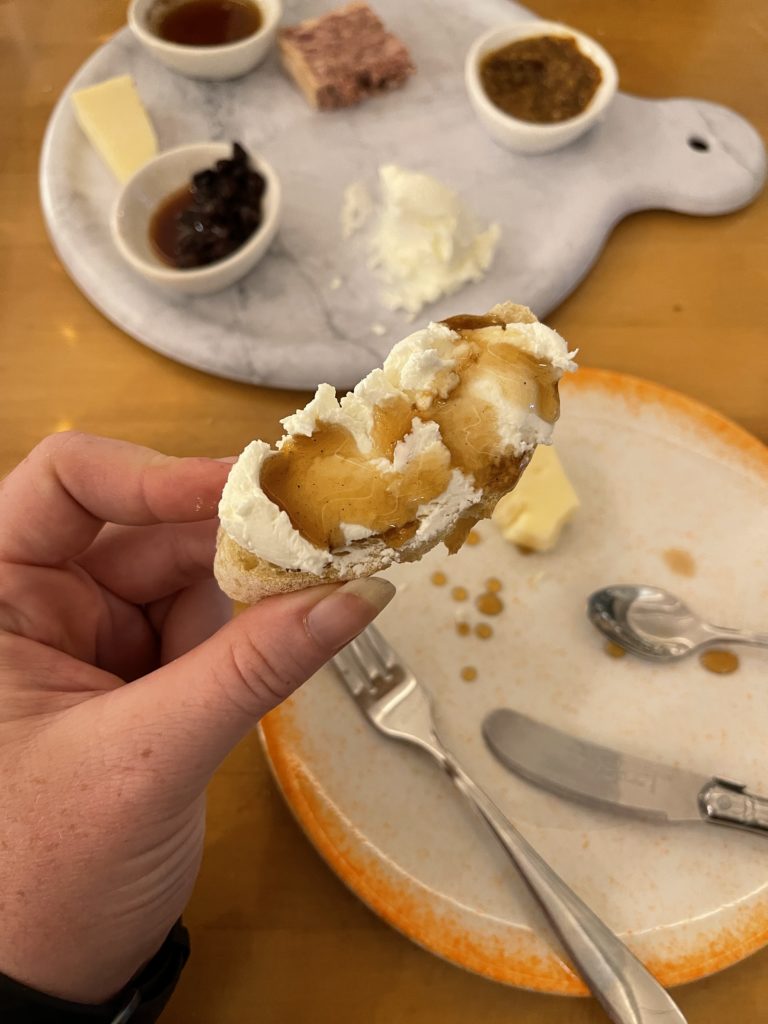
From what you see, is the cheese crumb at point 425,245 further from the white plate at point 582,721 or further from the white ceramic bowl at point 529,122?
the white plate at point 582,721

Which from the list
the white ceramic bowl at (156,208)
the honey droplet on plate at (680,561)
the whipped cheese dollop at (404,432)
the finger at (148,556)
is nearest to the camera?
the whipped cheese dollop at (404,432)

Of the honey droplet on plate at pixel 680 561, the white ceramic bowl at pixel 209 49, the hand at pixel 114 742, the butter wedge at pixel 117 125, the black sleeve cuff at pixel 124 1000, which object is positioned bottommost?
the black sleeve cuff at pixel 124 1000

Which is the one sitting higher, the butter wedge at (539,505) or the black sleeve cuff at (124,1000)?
the butter wedge at (539,505)

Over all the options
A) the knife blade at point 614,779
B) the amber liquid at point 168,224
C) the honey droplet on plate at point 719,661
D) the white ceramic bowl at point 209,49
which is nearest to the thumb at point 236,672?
the knife blade at point 614,779

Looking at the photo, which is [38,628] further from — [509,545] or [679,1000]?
[679,1000]

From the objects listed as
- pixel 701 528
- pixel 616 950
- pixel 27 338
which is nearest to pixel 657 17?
pixel 701 528

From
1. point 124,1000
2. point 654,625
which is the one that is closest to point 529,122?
point 654,625

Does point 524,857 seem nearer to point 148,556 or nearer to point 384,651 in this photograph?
point 384,651

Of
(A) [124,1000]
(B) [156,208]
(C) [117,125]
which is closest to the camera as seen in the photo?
(A) [124,1000]
